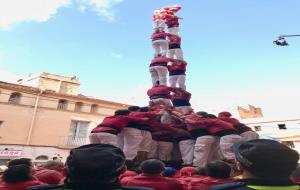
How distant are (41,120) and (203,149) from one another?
1803 cm

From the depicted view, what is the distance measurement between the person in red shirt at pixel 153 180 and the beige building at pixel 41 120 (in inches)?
725

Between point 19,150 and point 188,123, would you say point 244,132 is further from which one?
point 19,150

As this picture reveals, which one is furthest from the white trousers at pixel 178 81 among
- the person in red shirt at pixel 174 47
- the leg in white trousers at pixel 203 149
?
the leg in white trousers at pixel 203 149

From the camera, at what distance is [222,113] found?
718cm

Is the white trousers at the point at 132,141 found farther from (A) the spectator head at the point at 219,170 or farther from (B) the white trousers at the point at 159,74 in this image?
(A) the spectator head at the point at 219,170

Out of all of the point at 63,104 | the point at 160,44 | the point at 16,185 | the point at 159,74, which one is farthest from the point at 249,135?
the point at 63,104

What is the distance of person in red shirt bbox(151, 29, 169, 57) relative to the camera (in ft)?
28.7

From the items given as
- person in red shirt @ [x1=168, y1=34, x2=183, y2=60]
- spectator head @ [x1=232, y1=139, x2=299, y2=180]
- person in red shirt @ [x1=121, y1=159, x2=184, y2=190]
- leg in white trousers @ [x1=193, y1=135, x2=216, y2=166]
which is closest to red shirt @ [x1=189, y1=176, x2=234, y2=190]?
person in red shirt @ [x1=121, y1=159, x2=184, y2=190]

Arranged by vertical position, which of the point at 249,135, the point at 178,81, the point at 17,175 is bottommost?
the point at 17,175

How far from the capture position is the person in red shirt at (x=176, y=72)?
27.5 ft

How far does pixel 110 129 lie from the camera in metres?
6.09

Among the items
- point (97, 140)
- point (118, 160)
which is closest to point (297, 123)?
point (97, 140)

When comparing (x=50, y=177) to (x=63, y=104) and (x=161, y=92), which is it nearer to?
(x=161, y=92)

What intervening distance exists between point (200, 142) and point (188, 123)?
24.6 inches
